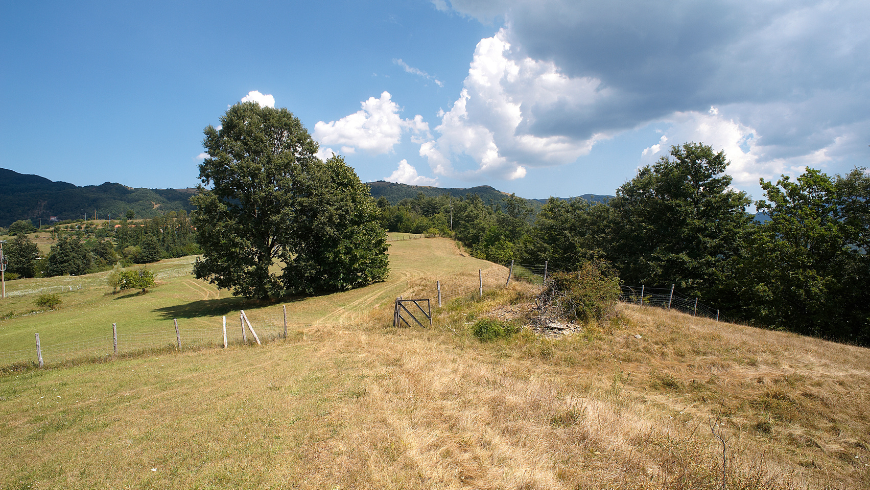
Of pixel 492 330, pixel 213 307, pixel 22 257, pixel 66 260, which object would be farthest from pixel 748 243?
pixel 22 257

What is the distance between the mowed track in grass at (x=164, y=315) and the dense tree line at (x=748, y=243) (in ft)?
47.6

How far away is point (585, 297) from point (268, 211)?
23.1m

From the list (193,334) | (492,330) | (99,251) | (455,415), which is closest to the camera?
(455,415)

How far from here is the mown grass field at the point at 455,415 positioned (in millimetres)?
5312

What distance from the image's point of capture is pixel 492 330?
14727 millimetres

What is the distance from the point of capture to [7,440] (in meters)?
6.86

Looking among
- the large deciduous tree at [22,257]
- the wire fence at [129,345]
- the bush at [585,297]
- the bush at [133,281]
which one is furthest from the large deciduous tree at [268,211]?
the large deciduous tree at [22,257]

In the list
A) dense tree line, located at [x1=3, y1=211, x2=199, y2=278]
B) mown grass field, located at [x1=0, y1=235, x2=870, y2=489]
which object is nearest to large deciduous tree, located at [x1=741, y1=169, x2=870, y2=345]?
mown grass field, located at [x1=0, y1=235, x2=870, y2=489]

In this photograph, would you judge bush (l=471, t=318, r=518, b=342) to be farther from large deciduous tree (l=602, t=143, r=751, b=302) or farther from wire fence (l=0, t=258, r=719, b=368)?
large deciduous tree (l=602, t=143, r=751, b=302)

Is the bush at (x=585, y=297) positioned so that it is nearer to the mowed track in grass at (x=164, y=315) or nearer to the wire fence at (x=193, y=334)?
the wire fence at (x=193, y=334)

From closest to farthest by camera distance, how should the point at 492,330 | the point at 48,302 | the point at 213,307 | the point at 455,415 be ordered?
the point at 455,415, the point at 492,330, the point at 213,307, the point at 48,302

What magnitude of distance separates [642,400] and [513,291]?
11.1 meters

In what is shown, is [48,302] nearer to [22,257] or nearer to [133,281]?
[133,281]

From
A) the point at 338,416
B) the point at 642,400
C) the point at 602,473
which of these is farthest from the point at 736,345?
the point at 338,416
